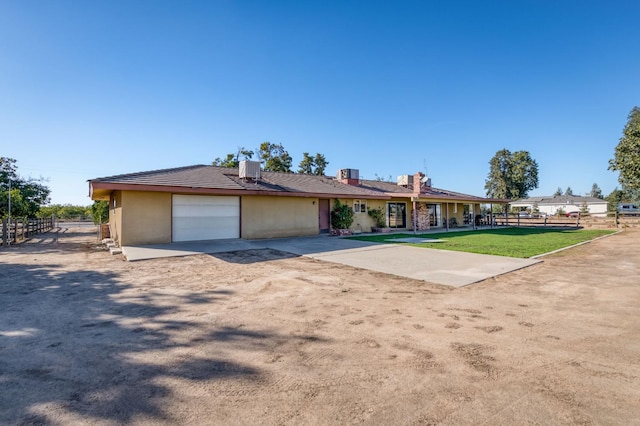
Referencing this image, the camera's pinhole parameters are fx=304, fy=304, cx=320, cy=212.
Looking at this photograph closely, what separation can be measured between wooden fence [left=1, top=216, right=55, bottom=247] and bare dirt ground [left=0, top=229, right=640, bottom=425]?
11082 mm

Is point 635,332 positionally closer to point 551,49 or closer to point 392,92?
point 551,49

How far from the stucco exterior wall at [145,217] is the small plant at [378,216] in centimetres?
1214

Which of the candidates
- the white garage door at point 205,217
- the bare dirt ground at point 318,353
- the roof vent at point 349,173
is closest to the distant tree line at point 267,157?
the roof vent at point 349,173

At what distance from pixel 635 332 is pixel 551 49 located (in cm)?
1626

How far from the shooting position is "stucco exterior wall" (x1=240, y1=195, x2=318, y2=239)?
47.9ft

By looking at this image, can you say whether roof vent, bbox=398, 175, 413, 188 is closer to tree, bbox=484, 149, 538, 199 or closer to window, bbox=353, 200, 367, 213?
window, bbox=353, 200, 367, 213

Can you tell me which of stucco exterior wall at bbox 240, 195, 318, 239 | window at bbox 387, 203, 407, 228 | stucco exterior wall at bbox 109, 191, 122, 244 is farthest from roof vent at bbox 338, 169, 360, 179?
stucco exterior wall at bbox 109, 191, 122, 244

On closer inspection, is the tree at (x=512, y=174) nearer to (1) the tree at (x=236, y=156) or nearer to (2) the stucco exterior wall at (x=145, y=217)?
(1) the tree at (x=236, y=156)

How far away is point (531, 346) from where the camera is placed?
3408 mm

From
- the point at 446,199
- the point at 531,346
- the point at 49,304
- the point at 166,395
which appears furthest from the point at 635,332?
the point at 446,199

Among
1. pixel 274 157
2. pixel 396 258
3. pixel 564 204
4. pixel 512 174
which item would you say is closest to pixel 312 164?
pixel 274 157

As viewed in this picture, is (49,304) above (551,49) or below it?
below

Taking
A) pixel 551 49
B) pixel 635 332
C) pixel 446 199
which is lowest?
pixel 635 332

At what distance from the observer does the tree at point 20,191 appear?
18.7 m
